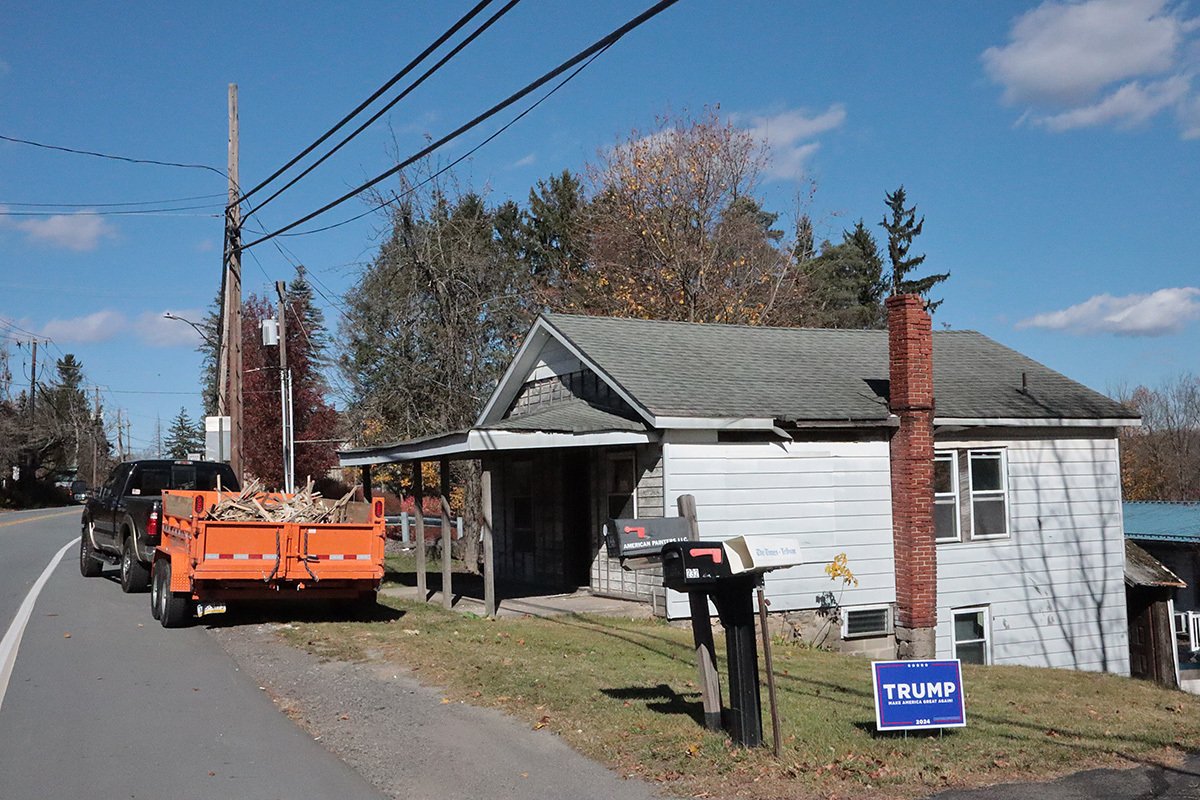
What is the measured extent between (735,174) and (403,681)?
2785 cm

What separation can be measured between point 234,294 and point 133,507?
6.84 m

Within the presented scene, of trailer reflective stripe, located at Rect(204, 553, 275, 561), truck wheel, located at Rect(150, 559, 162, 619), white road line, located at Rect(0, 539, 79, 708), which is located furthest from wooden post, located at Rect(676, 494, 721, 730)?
truck wheel, located at Rect(150, 559, 162, 619)

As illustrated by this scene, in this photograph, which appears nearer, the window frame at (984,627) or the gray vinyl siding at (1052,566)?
the window frame at (984,627)

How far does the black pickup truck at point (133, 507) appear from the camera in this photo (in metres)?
16.2

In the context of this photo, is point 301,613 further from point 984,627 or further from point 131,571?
point 984,627

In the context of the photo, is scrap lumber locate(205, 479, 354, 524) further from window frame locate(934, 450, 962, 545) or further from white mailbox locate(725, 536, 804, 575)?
window frame locate(934, 450, 962, 545)

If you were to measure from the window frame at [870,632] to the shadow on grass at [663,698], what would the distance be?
7323 mm

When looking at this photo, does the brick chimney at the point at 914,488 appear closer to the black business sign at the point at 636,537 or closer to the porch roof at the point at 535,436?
the porch roof at the point at 535,436

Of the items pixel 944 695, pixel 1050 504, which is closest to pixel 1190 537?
pixel 1050 504

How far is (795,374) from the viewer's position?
18.0 metres

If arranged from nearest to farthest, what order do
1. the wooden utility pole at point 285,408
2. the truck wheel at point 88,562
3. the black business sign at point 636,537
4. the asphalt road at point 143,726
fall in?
the asphalt road at point 143,726 < the black business sign at point 636,537 < the truck wheel at point 88,562 < the wooden utility pole at point 285,408

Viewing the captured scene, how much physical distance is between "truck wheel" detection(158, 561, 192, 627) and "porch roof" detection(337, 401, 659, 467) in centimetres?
380

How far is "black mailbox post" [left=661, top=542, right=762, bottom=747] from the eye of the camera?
23.5 ft

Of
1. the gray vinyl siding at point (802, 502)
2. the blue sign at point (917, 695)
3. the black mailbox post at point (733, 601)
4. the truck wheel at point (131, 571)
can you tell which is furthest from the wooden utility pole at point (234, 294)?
the blue sign at point (917, 695)
